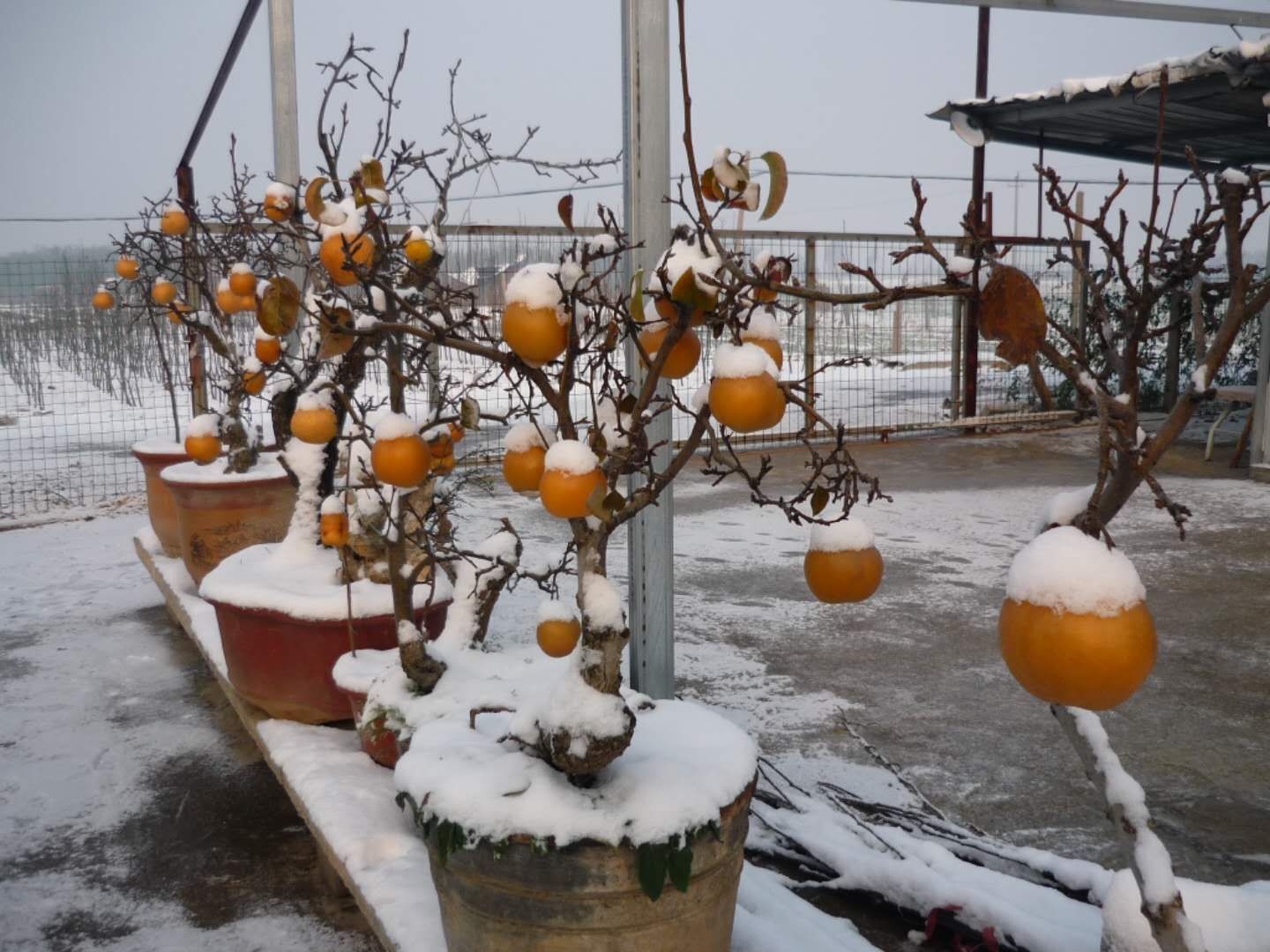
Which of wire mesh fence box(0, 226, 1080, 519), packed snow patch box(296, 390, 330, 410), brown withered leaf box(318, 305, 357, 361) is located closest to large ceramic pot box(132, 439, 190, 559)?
wire mesh fence box(0, 226, 1080, 519)

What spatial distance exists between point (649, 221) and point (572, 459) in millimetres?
789

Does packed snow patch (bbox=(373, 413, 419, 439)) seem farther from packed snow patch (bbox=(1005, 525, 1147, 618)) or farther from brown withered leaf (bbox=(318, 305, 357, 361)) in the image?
packed snow patch (bbox=(1005, 525, 1147, 618))

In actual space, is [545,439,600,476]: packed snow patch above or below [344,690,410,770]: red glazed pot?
above

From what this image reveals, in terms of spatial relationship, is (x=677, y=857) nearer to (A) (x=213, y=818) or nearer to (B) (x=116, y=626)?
(A) (x=213, y=818)

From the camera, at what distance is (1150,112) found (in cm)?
593

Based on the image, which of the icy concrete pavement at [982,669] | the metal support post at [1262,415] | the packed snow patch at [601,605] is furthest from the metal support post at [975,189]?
the packed snow patch at [601,605]

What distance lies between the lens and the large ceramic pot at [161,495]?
4.09 metres

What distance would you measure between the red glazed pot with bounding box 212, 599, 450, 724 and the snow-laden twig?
1529 millimetres

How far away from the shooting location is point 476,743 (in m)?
1.54

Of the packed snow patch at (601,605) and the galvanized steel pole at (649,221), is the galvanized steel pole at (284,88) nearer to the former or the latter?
the galvanized steel pole at (649,221)

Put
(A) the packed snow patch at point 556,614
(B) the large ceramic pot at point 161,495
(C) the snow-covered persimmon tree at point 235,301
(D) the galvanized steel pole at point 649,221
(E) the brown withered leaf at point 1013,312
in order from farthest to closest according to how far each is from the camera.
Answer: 1. (B) the large ceramic pot at point 161,495
2. (C) the snow-covered persimmon tree at point 235,301
3. (D) the galvanized steel pole at point 649,221
4. (A) the packed snow patch at point 556,614
5. (E) the brown withered leaf at point 1013,312

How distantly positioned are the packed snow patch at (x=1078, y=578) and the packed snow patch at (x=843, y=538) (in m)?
0.41

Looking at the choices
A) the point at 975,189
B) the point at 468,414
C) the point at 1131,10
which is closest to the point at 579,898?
the point at 468,414

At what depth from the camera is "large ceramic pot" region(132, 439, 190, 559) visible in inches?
161
